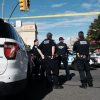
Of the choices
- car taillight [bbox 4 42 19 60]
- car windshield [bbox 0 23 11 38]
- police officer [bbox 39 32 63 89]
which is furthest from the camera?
police officer [bbox 39 32 63 89]

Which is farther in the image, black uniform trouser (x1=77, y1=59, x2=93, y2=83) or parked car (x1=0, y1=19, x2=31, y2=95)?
black uniform trouser (x1=77, y1=59, x2=93, y2=83)

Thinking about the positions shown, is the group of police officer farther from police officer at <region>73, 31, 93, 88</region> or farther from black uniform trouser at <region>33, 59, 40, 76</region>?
black uniform trouser at <region>33, 59, 40, 76</region>

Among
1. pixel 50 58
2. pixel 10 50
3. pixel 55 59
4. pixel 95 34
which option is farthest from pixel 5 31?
pixel 95 34

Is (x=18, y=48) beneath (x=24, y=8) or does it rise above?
beneath

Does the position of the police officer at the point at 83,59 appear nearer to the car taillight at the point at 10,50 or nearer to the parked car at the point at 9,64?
the parked car at the point at 9,64

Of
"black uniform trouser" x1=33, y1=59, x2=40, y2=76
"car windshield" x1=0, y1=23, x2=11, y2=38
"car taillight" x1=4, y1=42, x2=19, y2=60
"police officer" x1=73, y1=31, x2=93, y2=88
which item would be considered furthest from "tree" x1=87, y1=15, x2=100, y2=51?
"car taillight" x1=4, y1=42, x2=19, y2=60

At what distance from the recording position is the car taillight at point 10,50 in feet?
19.9

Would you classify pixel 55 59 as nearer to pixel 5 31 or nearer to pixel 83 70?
pixel 83 70

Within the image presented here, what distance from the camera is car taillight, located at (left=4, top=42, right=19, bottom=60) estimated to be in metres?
6.06

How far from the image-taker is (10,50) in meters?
6.12

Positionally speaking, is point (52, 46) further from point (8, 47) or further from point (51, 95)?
point (8, 47)

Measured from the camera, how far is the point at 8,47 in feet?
20.0

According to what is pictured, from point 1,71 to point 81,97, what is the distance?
3214mm

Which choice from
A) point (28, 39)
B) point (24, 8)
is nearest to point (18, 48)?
point (24, 8)
